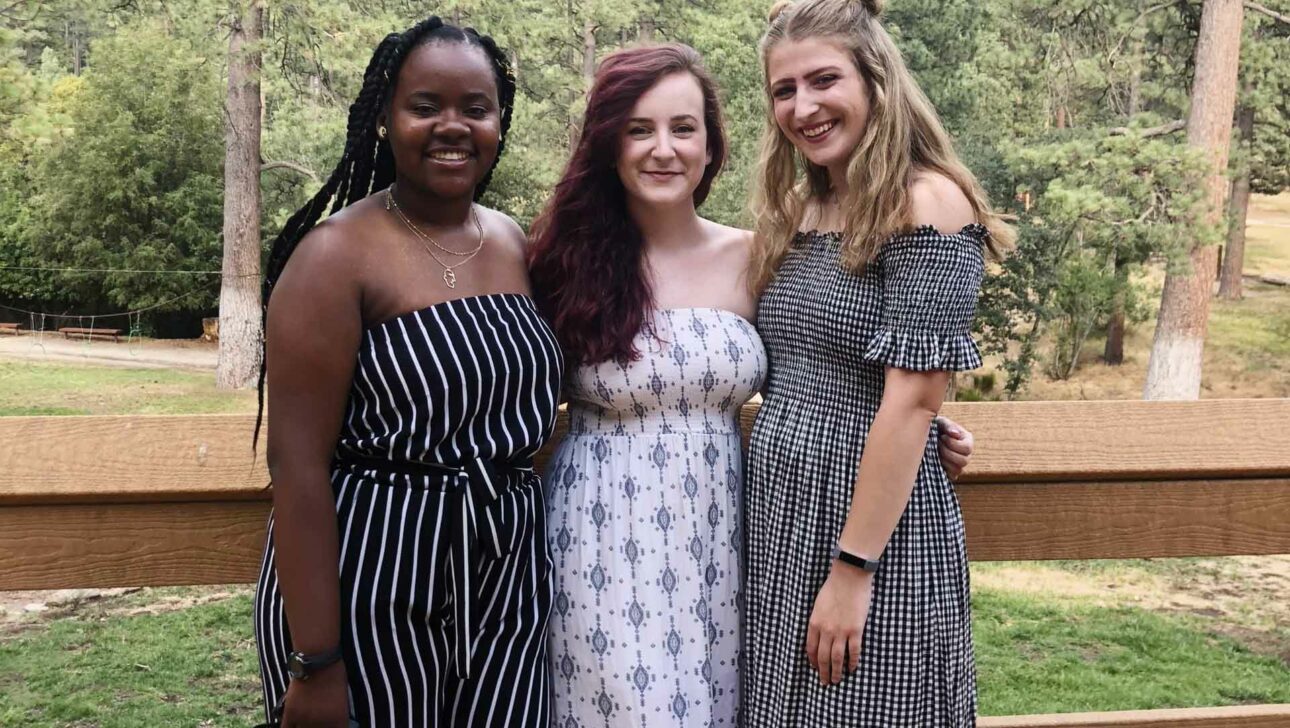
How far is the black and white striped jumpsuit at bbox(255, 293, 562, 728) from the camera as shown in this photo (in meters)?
1.53

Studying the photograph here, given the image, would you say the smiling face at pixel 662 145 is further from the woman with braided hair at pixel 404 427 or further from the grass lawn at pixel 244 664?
the grass lawn at pixel 244 664

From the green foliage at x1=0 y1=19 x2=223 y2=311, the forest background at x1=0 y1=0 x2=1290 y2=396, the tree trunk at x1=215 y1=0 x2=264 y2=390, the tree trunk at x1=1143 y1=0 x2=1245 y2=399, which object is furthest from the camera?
the green foliage at x1=0 y1=19 x2=223 y2=311

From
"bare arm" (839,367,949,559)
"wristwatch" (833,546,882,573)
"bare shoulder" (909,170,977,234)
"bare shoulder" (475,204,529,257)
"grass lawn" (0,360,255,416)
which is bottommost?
"grass lawn" (0,360,255,416)

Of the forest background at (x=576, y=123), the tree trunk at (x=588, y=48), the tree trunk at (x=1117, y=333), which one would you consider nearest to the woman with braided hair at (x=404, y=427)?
the forest background at (x=576, y=123)

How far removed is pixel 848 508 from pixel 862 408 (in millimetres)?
157

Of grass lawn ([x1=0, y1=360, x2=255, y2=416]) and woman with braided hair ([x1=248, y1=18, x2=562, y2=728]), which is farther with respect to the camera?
grass lawn ([x1=0, y1=360, x2=255, y2=416])

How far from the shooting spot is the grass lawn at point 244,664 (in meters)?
4.23

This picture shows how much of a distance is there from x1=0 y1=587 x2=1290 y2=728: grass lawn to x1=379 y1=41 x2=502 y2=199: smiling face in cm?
309

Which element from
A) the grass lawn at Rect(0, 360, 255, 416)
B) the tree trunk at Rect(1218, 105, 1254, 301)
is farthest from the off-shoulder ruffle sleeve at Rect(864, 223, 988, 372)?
the tree trunk at Rect(1218, 105, 1254, 301)

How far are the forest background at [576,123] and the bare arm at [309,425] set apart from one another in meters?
10.5

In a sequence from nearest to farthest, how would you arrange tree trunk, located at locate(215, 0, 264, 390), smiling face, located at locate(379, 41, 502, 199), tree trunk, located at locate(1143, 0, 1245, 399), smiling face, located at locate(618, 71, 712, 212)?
smiling face, located at locate(379, 41, 502, 199)
smiling face, located at locate(618, 71, 712, 212)
tree trunk, located at locate(1143, 0, 1245, 399)
tree trunk, located at locate(215, 0, 264, 390)

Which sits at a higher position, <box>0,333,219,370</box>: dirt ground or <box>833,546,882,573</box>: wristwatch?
<box>833,546,882,573</box>: wristwatch

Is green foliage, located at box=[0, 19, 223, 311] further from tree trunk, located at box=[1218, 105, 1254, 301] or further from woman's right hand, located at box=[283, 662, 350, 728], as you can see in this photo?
woman's right hand, located at box=[283, 662, 350, 728]

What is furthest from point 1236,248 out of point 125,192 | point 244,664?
point 244,664
